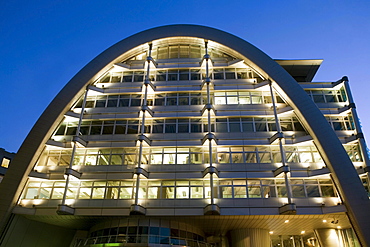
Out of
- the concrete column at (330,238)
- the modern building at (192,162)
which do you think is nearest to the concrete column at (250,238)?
the modern building at (192,162)

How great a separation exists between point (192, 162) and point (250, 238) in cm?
941

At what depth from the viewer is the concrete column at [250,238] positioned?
95.5 feet

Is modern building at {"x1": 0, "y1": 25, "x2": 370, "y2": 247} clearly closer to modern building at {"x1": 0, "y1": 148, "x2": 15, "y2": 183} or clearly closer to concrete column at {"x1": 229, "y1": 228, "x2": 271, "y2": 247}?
concrete column at {"x1": 229, "y1": 228, "x2": 271, "y2": 247}

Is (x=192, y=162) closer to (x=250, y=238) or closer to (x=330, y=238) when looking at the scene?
(x=250, y=238)

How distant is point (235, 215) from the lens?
26672mm

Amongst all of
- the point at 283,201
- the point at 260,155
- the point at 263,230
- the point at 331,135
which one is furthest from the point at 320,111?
the point at 263,230

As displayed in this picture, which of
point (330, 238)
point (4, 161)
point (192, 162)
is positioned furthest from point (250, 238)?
point (4, 161)

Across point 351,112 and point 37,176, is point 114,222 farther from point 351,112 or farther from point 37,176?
point 351,112

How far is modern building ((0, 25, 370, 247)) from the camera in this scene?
1074 inches

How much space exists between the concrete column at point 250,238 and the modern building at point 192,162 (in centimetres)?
10

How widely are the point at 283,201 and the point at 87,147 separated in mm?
20520

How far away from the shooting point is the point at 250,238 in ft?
95.8

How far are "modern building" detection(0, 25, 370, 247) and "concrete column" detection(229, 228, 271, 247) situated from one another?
105 millimetres

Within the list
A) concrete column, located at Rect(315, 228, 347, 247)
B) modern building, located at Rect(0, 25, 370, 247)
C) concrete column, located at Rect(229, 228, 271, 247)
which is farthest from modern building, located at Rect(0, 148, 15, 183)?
concrete column, located at Rect(315, 228, 347, 247)
